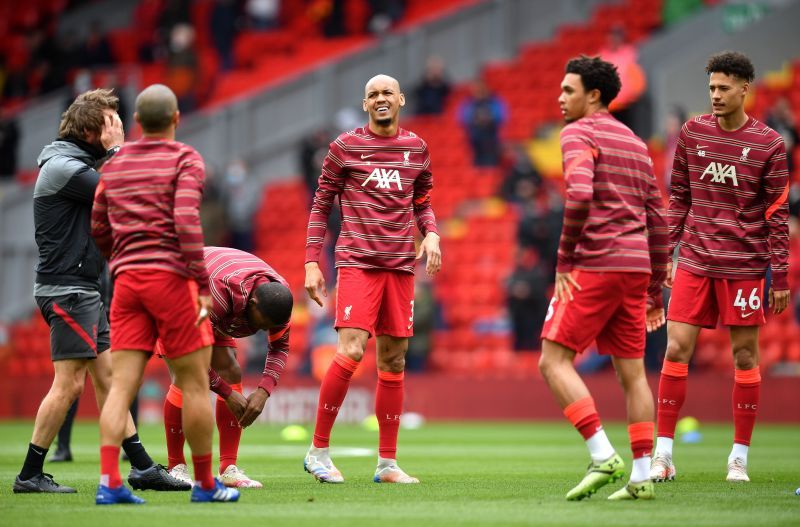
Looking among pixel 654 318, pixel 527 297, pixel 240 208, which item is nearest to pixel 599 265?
pixel 654 318

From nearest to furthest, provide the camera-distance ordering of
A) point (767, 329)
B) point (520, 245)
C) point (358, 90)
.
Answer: point (767, 329) < point (520, 245) < point (358, 90)

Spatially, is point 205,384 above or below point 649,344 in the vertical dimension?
above

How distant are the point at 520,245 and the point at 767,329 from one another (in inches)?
150

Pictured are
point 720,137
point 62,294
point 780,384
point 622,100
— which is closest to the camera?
point 62,294

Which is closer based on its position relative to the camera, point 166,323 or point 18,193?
point 166,323

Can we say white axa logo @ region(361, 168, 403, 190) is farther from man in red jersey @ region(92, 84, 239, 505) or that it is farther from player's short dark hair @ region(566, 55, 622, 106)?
man in red jersey @ region(92, 84, 239, 505)

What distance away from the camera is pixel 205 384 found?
699 centimetres

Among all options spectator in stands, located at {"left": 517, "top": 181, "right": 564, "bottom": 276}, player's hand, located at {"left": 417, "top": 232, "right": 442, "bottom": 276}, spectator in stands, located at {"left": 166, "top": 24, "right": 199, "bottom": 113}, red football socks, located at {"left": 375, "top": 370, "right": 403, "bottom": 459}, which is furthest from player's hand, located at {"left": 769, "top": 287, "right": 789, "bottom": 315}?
spectator in stands, located at {"left": 166, "top": 24, "right": 199, "bottom": 113}

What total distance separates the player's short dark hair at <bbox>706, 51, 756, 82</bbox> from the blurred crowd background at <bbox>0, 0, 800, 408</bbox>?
30.0 ft

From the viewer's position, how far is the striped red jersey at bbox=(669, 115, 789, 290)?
8734mm

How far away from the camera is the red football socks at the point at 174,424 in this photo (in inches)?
330

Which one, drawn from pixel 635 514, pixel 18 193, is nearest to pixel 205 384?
pixel 635 514

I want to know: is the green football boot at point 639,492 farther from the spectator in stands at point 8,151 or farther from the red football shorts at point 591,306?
the spectator in stands at point 8,151

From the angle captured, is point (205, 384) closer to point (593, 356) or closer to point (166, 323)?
point (166, 323)
